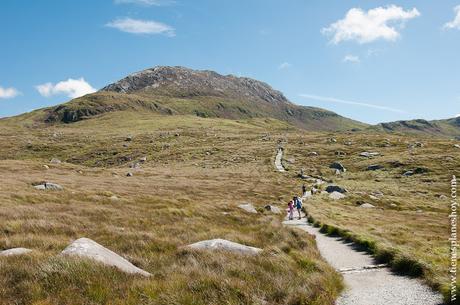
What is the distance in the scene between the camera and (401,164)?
9788 centimetres

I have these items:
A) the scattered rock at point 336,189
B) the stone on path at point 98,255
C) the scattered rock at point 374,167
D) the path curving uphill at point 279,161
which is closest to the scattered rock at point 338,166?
the scattered rock at point 374,167

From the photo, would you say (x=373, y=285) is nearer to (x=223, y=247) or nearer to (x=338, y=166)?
(x=223, y=247)

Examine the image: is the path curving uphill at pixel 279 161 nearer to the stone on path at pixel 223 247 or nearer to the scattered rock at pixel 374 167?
the scattered rock at pixel 374 167

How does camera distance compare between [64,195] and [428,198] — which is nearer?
[64,195]

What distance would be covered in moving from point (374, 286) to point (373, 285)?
0.50ft

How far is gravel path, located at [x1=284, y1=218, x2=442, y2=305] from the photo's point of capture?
10.8 m

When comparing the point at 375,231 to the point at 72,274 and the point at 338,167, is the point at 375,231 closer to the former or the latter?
the point at 72,274

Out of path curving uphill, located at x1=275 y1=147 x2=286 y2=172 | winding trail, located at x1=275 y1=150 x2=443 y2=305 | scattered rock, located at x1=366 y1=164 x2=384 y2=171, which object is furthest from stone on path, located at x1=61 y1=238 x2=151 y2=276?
scattered rock, located at x1=366 y1=164 x2=384 y2=171

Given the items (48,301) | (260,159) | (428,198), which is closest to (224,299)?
(48,301)

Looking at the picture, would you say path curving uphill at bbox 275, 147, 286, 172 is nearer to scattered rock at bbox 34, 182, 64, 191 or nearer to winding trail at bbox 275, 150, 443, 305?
scattered rock at bbox 34, 182, 64, 191

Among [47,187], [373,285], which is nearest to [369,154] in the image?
[47,187]

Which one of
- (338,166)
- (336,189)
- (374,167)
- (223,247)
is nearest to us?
(223,247)

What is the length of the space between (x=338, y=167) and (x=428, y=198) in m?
36.4

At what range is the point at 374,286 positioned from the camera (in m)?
12.5
